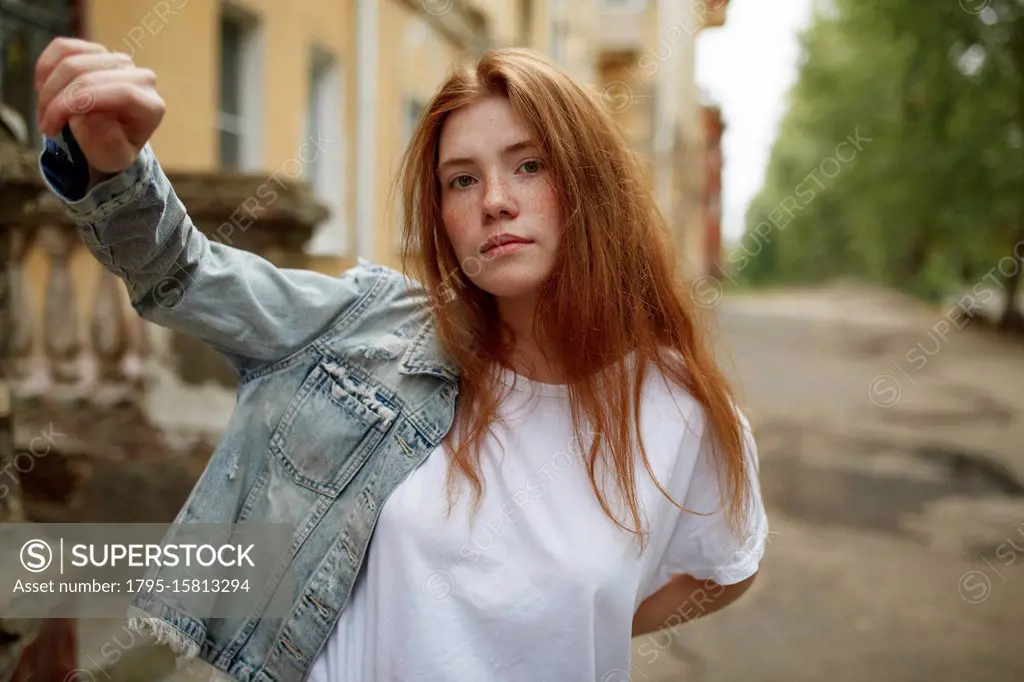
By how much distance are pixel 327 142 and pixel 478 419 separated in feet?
20.7

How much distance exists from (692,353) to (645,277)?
0.18 meters

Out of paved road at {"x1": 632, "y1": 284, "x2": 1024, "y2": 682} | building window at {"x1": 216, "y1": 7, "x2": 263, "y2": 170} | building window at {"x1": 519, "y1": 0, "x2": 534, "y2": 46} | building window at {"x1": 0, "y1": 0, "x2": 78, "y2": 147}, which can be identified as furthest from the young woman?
building window at {"x1": 519, "y1": 0, "x2": 534, "y2": 46}

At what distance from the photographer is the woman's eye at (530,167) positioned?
5.49ft

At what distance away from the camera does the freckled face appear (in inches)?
64.9

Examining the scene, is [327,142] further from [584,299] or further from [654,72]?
[654,72]

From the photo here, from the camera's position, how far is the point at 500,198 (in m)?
1.62

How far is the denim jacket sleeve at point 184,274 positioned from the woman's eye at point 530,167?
0.37 meters

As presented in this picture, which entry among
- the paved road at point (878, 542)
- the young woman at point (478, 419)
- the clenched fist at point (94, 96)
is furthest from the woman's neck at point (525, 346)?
the clenched fist at point (94, 96)

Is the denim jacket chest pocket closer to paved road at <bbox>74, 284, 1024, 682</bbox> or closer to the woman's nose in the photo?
the woman's nose

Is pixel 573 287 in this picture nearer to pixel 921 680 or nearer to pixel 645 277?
pixel 645 277

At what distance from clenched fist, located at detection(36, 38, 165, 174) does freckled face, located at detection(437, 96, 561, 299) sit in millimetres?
582

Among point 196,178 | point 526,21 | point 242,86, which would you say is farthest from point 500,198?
point 526,21

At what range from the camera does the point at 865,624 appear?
15.1ft

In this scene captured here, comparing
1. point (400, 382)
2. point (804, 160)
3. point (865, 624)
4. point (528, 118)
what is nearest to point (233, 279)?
point (400, 382)
